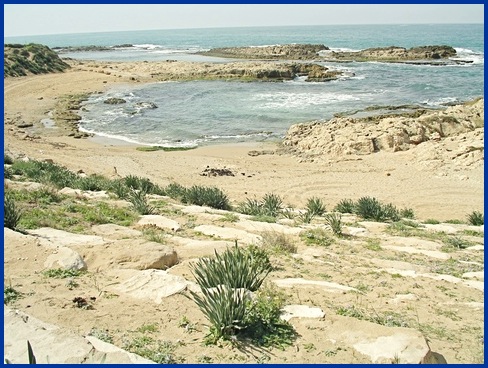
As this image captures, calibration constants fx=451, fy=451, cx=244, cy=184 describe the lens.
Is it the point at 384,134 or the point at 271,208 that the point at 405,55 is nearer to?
the point at 384,134

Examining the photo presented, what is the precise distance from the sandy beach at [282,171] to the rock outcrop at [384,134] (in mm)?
746

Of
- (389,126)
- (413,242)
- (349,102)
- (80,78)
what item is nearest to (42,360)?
(413,242)

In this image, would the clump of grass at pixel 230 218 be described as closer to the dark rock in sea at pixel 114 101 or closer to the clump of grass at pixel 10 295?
the clump of grass at pixel 10 295

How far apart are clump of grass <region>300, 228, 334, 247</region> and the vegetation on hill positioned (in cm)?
4183

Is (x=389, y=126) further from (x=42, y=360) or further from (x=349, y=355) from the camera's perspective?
(x=42, y=360)

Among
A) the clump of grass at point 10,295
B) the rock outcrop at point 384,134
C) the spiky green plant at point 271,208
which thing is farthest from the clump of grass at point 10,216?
the rock outcrop at point 384,134

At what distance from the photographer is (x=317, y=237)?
26.1 feet

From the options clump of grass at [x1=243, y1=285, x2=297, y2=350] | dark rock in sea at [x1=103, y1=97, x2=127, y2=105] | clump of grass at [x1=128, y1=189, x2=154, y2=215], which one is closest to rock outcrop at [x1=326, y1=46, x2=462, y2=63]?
dark rock in sea at [x1=103, y1=97, x2=127, y2=105]

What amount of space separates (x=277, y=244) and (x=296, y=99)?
26695 millimetres

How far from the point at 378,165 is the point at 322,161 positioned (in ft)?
7.33

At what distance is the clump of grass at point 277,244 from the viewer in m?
7.07

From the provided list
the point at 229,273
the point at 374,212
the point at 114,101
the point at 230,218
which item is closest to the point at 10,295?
the point at 229,273

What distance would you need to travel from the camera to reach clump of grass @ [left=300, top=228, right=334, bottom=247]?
7742 millimetres

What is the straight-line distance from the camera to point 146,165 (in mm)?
18266
